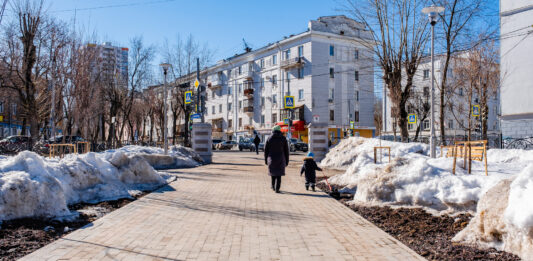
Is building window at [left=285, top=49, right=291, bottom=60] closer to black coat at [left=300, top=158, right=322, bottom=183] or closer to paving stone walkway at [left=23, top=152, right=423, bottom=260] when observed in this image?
black coat at [left=300, top=158, right=322, bottom=183]

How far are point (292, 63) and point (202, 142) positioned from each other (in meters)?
30.6

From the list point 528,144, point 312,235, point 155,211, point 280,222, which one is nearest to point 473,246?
point 312,235

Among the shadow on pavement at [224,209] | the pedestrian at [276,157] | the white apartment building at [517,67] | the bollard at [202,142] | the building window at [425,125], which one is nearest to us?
the shadow on pavement at [224,209]

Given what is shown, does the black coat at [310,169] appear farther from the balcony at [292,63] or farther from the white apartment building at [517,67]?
the balcony at [292,63]

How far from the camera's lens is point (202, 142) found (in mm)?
21656

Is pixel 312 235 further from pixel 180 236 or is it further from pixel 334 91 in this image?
pixel 334 91

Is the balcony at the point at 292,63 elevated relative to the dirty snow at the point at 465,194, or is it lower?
elevated

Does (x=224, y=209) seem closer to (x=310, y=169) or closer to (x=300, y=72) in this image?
(x=310, y=169)

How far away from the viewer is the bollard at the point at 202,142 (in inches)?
845

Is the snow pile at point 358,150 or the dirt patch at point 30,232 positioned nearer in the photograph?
the dirt patch at point 30,232

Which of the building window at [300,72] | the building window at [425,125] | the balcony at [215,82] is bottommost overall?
the building window at [425,125]

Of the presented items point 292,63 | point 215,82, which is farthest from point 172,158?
point 215,82

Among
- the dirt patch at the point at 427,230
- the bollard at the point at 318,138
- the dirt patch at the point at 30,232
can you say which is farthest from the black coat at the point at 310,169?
the bollard at the point at 318,138

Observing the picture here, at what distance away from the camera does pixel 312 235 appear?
5281 millimetres
